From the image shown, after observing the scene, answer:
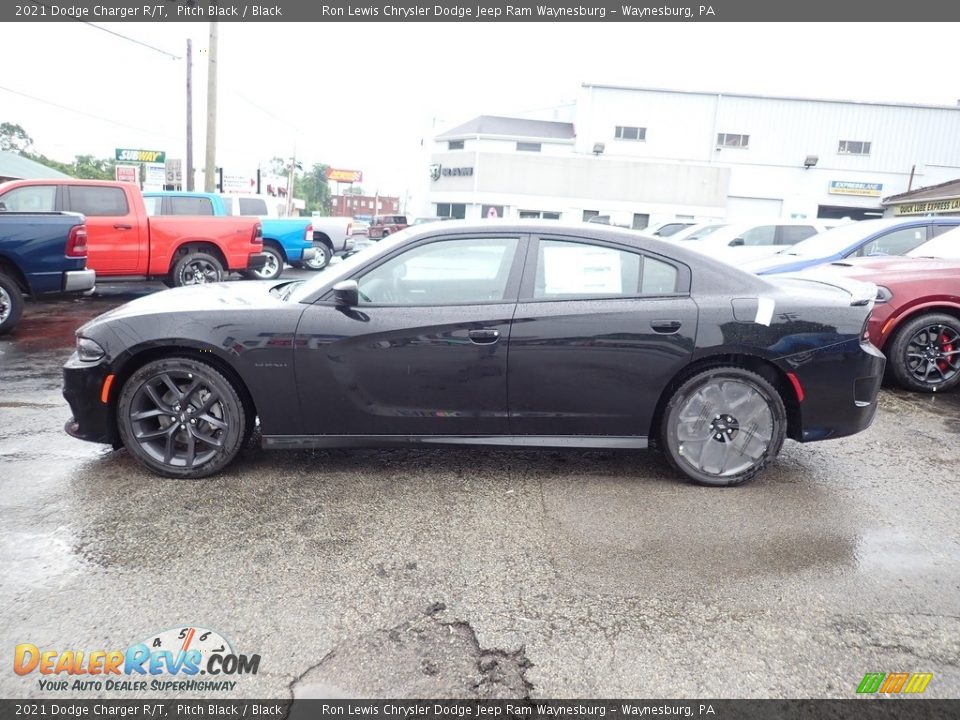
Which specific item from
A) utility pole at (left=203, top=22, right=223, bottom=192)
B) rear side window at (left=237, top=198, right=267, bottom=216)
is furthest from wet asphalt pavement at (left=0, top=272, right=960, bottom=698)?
utility pole at (left=203, top=22, right=223, bottom=192)

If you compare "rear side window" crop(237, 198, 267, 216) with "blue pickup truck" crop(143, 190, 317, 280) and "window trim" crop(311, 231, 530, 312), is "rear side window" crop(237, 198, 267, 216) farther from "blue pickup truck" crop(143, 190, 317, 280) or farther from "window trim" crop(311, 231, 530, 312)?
"window trim" crop(311, 231, 530, 312)

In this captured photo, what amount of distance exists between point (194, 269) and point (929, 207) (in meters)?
23.2

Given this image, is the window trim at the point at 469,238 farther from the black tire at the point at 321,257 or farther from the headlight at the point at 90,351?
the black tire at the point at 321,257

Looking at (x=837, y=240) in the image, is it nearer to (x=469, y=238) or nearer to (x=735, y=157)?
(x=469, y=238)

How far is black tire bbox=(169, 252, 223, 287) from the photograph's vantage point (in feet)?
37.1

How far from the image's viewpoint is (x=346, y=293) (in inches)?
148

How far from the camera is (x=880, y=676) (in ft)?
7.86

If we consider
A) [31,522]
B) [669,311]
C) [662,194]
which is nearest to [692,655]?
[669,311]

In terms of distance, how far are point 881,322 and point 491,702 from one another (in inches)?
210

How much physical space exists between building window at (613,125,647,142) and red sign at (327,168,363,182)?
51955 mm

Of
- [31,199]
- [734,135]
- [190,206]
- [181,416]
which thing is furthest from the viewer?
[734,135]

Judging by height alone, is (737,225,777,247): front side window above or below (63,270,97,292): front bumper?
above

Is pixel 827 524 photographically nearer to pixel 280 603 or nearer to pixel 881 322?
pixel 280 603

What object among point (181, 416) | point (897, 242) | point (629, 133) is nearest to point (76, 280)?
point (181, 416)
